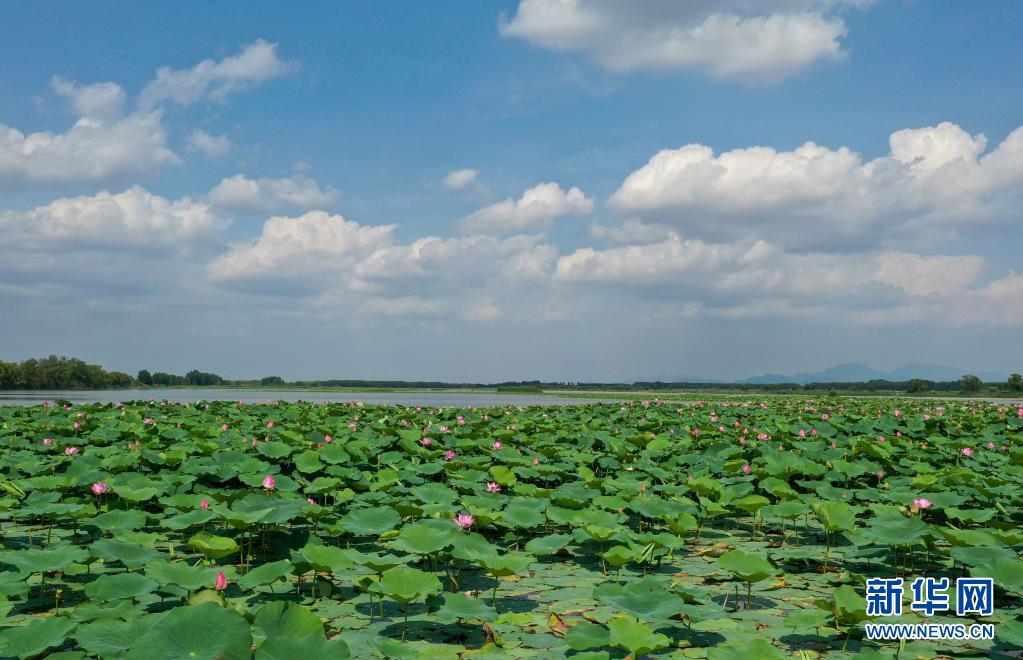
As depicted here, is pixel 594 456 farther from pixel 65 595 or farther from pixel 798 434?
pixel 65 595

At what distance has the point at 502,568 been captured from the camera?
3.81 meters

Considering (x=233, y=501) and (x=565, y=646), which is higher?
(x=233, y=501)

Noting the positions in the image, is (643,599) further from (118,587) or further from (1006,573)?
(118,587)

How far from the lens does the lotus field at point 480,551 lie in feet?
10.6

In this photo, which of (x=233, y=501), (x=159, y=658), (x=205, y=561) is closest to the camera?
(x=159, y=658)

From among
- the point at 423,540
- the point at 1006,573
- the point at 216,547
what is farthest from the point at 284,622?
the point at 1006,573

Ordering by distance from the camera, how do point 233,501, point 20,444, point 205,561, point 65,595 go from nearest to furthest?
1. point 65,595
2. point 205,561
3. point 233,501
4. point 20,444

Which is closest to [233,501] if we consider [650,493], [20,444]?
[650,493]

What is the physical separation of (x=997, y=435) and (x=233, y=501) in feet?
38.2
